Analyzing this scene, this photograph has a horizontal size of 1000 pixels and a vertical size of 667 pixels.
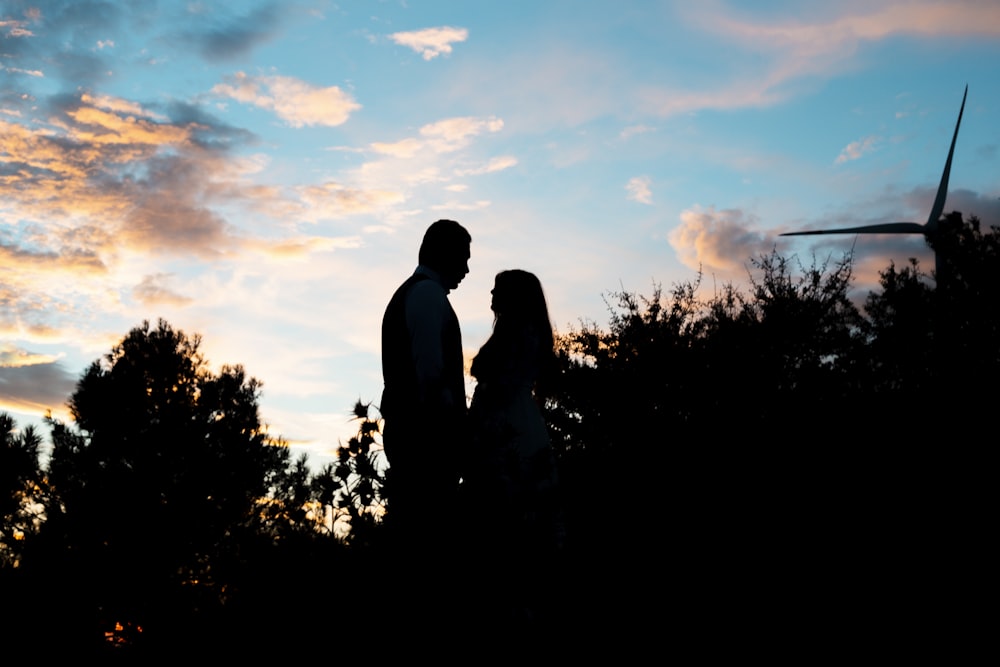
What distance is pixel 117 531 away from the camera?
96.9 feet

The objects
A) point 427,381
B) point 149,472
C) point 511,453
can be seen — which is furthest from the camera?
point 149,472

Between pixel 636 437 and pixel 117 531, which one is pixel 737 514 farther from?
pixel 117 531

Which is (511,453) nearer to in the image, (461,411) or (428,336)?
(461,411)

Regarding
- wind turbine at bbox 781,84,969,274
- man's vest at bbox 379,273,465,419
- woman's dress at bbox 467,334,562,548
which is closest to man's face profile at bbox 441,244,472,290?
man's vest at bbox 379,273,465,419

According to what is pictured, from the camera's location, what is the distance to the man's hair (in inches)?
181

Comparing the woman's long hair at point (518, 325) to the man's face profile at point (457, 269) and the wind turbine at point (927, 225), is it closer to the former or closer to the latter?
the man's face profile at point (457, 269)

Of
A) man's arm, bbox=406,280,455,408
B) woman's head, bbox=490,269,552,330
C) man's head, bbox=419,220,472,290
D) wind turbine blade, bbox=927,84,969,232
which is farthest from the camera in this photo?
wind turbine blade, bbox=927,84,969,232

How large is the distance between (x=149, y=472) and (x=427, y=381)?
31997 mm

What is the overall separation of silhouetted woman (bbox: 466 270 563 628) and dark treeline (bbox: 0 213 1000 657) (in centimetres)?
15

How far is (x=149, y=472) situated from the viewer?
106ft

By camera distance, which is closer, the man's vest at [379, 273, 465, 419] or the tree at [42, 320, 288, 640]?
the man's vest at [379, 273, 465, 419]

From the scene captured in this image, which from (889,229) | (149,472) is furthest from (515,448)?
(149,472)

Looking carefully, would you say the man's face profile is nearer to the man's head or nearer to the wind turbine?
the man's head

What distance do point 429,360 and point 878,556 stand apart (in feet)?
25.0
